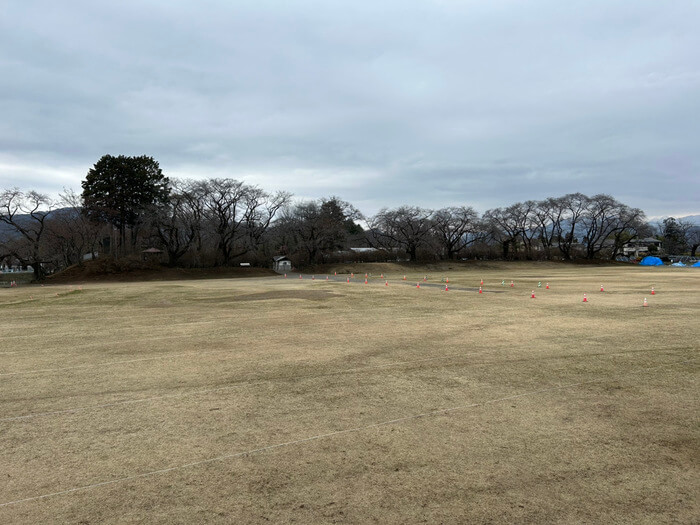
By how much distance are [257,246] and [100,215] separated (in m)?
20.2

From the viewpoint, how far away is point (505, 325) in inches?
477

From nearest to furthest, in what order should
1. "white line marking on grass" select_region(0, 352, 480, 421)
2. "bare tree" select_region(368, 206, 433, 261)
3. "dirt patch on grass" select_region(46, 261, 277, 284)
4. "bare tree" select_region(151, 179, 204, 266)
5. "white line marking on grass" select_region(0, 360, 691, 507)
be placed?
"white line marking on grass" select_region(0, 360, 691, 507) < "white line marking on grass" select_region(0, 352, 480, 421) < "dirt patch on grass" select_region(46, 261, 277, 284) < "bare tree" select_region(151, 179, 204, 266) < "bare tree" select_region(368, 206, 433, 261)

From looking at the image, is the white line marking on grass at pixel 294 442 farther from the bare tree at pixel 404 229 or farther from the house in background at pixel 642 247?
the house in background at pixel 642 247

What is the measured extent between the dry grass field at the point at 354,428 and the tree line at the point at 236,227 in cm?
4593

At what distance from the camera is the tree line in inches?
2089

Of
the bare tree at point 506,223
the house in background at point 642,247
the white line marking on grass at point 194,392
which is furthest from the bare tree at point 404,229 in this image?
the house in background at point 642,247

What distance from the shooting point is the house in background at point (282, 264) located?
59.5 m

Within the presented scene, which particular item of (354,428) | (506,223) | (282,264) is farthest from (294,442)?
(506,223)

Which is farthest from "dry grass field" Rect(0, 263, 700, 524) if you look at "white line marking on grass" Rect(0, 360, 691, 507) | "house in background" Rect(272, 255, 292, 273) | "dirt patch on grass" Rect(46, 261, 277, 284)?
"house in background" Rect(272, 255, 292, 273)

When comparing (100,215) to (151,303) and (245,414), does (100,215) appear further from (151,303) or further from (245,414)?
(245,414)

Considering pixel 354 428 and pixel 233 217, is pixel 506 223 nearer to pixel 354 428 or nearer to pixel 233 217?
pixel 233 217

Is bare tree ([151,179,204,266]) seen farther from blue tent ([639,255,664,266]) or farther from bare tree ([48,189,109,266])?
blue tent ([639,255,664,266])

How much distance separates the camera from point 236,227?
56.8 m

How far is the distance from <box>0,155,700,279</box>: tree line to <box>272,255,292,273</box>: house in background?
128 cm
